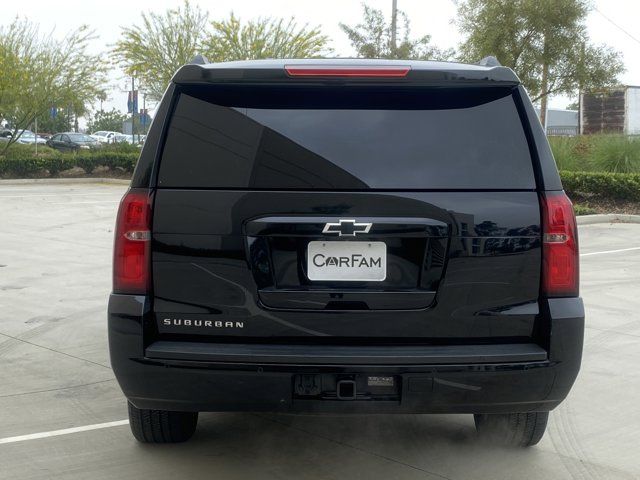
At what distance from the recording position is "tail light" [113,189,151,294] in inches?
152

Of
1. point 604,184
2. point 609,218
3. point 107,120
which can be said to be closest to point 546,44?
point 604,184

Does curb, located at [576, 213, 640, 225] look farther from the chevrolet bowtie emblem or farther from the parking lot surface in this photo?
the chevrolet bowtie emblem

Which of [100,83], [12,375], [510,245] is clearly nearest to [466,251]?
[510,245]

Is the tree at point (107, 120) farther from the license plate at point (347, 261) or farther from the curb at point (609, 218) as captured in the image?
the license plate at point (347, 261)

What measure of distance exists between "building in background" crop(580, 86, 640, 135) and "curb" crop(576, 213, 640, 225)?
67.1 ft

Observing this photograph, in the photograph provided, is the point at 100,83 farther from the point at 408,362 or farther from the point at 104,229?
the point at 408,362

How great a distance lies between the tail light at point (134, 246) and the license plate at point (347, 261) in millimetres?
689

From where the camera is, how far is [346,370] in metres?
3.75

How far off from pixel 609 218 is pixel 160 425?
16.0 meters

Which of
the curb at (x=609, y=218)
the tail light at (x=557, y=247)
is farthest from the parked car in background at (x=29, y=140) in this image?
the tail light at (x=557, y=247)

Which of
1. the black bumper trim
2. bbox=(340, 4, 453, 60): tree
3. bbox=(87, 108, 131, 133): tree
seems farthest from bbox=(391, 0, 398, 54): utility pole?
bbox=(87, 108, 131, 133): tree

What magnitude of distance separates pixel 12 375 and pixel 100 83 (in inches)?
1357

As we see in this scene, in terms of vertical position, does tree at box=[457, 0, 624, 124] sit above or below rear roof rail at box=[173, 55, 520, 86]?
above

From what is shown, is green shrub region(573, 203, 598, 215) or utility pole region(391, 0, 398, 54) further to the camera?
utility pole region(391, 0, 398, 54)
